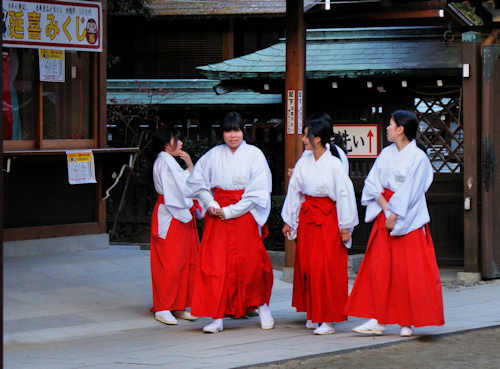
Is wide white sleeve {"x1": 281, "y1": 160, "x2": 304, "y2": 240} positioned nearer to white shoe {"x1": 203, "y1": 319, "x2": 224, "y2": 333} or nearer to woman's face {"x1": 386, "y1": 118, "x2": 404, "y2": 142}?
woman's face {"x1": 386, "y1": 118, "x2": 404, "y2": 142}

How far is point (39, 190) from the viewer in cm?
1226

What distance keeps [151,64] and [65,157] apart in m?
11.2

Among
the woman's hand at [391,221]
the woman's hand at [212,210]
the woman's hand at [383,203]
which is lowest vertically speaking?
the woman's hand at [391,221]

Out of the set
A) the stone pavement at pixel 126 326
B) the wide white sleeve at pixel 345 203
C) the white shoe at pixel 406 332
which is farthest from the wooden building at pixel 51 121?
the white shoe at pixel 406 332

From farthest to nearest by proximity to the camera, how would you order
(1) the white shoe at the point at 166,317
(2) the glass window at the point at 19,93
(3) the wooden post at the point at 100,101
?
(3) the wooden post at the point at 100,101 → (2) the glass window at the point at 19,93 → (1) the white shoe at the point at 166,317

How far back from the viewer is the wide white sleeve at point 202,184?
8219 mm

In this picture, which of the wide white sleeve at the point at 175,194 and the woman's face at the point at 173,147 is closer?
the wide white sleeve at the point at 175,194

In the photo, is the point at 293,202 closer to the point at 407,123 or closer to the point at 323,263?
the point at 323,263

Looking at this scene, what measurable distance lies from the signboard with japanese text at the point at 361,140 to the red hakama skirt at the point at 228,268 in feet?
17.9

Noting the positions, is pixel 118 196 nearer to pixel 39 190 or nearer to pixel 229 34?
pixel 229 34

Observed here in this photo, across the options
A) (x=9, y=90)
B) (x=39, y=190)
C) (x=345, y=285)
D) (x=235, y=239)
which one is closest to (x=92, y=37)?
(x=9, y=90)

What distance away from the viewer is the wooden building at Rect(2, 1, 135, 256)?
11461mm

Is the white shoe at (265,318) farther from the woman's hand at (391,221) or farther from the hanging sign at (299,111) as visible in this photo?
the hanging sign at (299,111)

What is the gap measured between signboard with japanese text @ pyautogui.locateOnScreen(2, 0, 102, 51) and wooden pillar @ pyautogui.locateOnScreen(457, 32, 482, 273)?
486 cm
